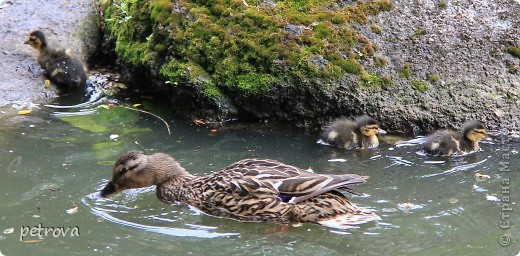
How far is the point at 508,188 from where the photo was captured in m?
6.61

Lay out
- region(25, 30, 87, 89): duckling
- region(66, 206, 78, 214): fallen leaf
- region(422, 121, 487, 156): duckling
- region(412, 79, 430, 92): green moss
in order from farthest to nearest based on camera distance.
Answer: region(25, 30, 87, 89): duckling → region(412, 79, 430, 92): green moss → region(422, 121, 487, 156): duckling → region(66, 206, 78, 214): fallen leaf

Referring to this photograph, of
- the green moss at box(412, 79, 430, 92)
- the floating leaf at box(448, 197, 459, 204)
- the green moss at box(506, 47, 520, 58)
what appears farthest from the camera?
the green moss at box(506, 47, 520, 58)

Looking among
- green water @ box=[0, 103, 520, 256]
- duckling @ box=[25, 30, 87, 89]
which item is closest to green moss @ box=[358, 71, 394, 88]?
green water @ box=[0, 103, 520, 256]

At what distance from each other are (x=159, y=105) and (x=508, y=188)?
407cm

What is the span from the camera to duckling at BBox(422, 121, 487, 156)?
754 centimetres

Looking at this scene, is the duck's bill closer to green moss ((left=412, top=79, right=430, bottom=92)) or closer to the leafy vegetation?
the leafy vegetation

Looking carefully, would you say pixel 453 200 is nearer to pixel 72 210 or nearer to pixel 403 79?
pixel 403 79

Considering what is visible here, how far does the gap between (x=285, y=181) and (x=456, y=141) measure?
7.89 feet

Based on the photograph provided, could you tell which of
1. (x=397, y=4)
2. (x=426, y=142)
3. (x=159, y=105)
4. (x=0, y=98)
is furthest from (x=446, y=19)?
(x=0, y=98)

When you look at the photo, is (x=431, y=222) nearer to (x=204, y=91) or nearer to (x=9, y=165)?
(x=204, y=91)

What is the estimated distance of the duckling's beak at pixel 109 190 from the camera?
6.37 meters

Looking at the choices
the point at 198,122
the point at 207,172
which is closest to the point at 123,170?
the point at 207,172

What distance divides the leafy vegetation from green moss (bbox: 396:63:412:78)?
37 cm

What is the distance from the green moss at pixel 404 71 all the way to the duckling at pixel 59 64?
3856mm
